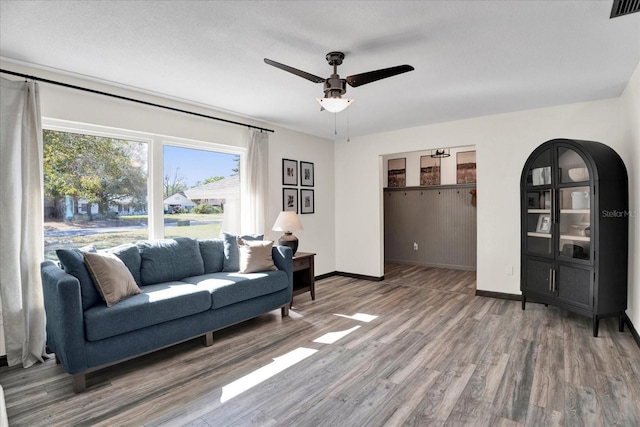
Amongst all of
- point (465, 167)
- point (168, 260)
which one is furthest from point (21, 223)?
point (465, 167)

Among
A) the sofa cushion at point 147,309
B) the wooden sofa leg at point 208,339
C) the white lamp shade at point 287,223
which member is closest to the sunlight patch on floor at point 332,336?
the wooden sofa leg at point 208,339

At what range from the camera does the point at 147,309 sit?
273cm

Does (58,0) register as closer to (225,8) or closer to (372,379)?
(225,8)

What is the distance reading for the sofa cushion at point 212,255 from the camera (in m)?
3.88

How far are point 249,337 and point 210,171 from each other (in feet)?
7.34

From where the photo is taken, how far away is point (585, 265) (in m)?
3.46

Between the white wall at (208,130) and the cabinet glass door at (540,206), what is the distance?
3.15 metres

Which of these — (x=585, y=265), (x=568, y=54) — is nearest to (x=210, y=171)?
(x=568, y=54)

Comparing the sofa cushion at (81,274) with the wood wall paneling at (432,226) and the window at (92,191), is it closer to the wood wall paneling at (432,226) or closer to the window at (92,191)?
the window at (92,191)

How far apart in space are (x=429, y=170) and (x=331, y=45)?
A: 5.02 m

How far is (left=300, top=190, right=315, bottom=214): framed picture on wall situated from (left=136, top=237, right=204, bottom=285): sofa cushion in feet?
7.18

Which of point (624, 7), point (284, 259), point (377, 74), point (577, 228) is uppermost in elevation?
point (624, 7)

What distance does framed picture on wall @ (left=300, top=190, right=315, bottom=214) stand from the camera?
570cm

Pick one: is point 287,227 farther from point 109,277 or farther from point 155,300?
point 109,277
